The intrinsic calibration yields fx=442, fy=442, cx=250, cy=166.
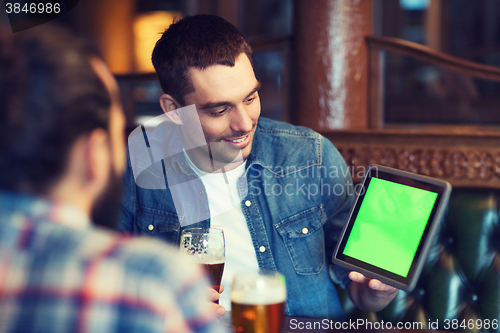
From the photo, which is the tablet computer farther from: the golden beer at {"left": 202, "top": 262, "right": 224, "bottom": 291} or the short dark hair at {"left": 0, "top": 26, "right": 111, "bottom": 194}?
the short dark hair at {"left": 0, "top": 26, "right": 111, "bottom": 194}

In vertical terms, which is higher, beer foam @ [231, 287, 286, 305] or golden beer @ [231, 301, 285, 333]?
beer foam @ [231, 287, 286, 305]

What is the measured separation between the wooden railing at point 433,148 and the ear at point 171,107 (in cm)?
67

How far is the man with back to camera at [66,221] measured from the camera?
0.49 metres

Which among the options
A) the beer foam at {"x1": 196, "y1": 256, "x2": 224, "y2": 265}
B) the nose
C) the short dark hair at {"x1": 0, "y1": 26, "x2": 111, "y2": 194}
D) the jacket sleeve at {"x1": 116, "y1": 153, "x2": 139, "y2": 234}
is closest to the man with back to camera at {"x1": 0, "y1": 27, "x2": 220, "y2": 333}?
the short dark hair at {"x1": 0, "y1": 26, "x2": 111, "y2": 194}

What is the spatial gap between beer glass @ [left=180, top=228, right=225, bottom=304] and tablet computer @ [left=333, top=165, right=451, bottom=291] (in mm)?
279

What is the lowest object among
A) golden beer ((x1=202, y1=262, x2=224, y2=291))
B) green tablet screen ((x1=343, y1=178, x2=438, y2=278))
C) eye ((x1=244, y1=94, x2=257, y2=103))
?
golden beer ((x1=202, y1=262, x2=224, y2=291))

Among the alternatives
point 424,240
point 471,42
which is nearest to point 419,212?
point 424,240

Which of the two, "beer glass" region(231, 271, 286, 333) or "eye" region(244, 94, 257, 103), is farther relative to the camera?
"eye" region(244, 94, 257, 103)

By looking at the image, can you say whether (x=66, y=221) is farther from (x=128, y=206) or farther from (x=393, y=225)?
(x=128, y=206)

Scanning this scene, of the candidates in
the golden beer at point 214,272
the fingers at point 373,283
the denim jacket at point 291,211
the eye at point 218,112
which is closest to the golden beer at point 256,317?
the golden beer at point 214,272

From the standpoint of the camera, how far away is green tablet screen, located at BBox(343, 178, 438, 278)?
94cm

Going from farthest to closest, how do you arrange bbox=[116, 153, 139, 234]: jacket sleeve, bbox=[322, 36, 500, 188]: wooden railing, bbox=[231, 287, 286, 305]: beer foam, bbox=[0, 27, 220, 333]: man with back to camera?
bbox=[322, 36, 500, 188]: wooden railing, bbox=[116, 153, 139, 234]: jacket sleeve, bbox=[231, 287, 286, 305]: beer foam, bbox=[0, 27, 220, 333]: man with back to camera

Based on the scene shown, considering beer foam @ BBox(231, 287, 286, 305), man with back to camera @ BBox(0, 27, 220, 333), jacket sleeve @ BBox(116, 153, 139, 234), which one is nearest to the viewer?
man with back to camera @ BBox(0, 27, 220, 333)

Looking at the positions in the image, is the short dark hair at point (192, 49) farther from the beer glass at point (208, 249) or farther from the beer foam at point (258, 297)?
the beer foam at point (258, 297)
